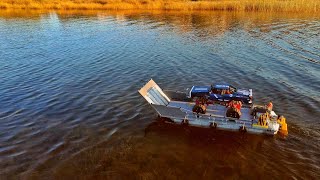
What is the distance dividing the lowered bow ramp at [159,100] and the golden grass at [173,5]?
5332cm

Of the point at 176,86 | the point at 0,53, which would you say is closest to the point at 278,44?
the point at 176,86

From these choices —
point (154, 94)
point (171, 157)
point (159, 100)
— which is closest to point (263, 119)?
point (171, 157)

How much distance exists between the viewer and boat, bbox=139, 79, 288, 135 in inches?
805

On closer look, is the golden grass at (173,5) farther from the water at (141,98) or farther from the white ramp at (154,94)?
the white ramp at (154,94)

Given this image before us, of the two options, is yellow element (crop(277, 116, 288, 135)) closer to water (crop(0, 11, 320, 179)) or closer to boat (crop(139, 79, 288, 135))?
boat (crop(139, 79, 288, 135))

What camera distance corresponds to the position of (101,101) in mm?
26406

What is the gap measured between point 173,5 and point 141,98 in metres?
55.6

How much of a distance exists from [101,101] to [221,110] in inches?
418

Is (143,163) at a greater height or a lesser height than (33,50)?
lesser

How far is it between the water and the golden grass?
42.1ft

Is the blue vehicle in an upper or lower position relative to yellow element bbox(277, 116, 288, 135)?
upper

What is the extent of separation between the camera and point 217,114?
2223cm

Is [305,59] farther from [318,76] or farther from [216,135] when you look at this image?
[216,135]

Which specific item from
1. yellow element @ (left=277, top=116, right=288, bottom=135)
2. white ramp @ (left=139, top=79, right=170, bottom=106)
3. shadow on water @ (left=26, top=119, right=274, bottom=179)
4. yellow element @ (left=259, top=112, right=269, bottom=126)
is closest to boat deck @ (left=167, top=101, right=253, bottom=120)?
white ramp @ (left=139, top=79, right=170, bottom=106)
